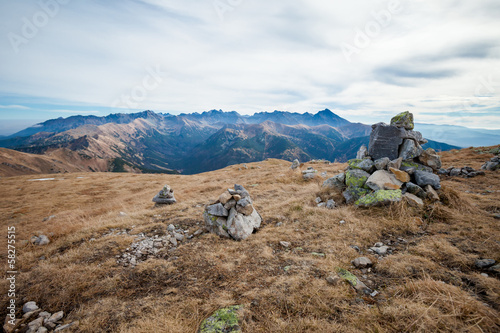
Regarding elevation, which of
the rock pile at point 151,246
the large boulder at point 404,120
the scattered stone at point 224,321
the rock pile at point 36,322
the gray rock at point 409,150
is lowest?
the rock pile at point 36,322

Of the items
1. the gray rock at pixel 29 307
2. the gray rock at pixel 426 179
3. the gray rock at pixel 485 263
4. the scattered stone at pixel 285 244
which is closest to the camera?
the gray rock at pixel 29 307

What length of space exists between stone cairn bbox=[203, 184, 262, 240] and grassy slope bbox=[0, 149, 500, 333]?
→ 675mm

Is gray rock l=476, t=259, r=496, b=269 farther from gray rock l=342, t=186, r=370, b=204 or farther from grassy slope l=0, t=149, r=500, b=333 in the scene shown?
gray rock l=342, t=186, r=370, b=204

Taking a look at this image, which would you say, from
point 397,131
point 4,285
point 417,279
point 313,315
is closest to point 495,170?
point 397,131

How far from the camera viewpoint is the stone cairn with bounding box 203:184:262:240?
9969 mm

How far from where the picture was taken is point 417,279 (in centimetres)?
577

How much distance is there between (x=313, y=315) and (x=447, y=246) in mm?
6351

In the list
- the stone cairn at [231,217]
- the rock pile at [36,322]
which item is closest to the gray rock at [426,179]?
the stone cairn at [231,217]

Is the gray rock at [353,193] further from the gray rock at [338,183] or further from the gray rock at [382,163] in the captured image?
the gray rock at [382,163]

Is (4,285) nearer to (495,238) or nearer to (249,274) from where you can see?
(249,274)

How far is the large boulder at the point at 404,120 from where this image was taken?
13.6 m

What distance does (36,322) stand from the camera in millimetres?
5277

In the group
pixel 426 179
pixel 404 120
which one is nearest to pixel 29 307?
pixel 426 179

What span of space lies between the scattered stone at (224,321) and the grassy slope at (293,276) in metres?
0.26
